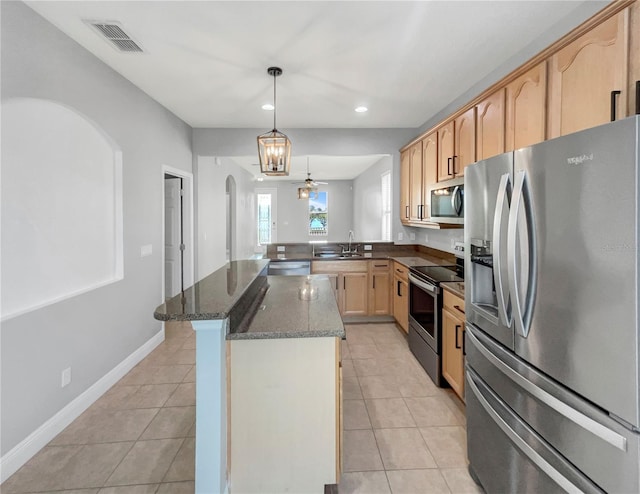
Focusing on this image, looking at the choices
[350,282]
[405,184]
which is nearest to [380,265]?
[350,282]

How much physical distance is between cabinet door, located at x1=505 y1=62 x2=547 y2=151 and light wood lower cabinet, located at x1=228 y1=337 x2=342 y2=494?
5.45ft

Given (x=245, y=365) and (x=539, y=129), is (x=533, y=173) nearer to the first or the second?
(x=539, y=129)

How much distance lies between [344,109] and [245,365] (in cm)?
319

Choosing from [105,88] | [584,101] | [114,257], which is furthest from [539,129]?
[114,257]

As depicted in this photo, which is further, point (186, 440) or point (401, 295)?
point (401, 295)

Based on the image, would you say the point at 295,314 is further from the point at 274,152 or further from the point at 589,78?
the point at 589,78

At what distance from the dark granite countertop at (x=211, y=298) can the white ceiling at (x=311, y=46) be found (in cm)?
164

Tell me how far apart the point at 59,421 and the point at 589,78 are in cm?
369

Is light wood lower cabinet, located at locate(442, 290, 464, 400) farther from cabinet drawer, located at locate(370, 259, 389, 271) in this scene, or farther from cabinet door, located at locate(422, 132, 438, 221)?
cabinet drawer, located at locate(370, 259, 389, 271)

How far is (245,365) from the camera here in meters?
1.77

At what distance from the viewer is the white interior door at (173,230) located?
478 centimetres

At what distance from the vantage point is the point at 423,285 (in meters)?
3.25

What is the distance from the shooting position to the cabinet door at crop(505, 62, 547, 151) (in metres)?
2.00

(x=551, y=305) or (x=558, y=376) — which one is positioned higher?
(x=551, y=305)
